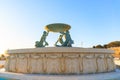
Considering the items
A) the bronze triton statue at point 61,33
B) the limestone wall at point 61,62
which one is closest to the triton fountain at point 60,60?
the limestone wall at point 61,62

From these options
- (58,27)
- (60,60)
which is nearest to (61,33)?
(58,27)

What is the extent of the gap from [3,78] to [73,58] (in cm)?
457

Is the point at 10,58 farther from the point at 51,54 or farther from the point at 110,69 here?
the point at 110,69

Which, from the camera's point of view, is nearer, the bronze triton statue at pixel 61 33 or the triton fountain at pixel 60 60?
the triton fountain at pixel 60 60

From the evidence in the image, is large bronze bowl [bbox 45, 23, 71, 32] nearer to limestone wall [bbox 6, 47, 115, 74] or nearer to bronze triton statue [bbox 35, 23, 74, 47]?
bronze triton statue [bbox 35, 23, 74, 47]

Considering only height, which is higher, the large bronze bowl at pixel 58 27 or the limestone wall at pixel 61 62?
the large bronze bowl at pixel 58 27

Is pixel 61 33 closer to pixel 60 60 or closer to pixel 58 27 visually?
pixel 58 27

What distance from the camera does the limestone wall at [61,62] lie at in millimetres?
11133

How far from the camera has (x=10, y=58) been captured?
12922 mm

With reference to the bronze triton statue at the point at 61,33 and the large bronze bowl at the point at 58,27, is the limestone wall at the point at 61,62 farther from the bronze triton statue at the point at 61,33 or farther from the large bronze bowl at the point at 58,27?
the large bronze bowl at the point at 58,27

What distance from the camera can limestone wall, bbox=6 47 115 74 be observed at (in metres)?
11.1

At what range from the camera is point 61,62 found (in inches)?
439

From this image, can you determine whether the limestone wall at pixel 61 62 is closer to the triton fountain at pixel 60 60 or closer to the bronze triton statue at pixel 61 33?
the triton fountain at pixel 60 60

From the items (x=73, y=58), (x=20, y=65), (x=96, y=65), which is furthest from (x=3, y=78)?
(x=96, y=65)
